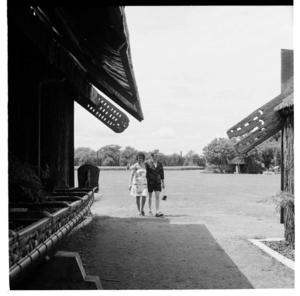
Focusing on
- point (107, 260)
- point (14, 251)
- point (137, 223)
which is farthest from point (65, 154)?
point (14, 251)

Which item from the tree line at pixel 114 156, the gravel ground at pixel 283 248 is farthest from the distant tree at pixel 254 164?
the gravel ground at pixel 283 248

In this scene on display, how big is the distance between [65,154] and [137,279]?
3.51 meters

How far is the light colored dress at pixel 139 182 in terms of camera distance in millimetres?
7953

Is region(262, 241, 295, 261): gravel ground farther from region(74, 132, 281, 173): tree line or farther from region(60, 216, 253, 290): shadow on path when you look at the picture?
region(74, 132, 281, 173): tree line

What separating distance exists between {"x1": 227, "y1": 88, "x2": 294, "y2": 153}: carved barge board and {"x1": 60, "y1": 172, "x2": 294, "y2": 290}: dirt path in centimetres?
136

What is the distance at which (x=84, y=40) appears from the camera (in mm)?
4281

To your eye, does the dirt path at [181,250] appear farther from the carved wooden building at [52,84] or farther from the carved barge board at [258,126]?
the carved barge board at [258,126]

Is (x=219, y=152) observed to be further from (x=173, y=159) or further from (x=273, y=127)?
(x=273, y=127)

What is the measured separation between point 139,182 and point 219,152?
2950 centimetres

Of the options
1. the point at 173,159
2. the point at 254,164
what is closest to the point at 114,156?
the point at 173,159

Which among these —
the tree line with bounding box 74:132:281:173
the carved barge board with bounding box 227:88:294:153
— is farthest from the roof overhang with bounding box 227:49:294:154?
the tree line with bounding box 74:132:281:173

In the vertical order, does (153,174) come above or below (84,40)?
below
